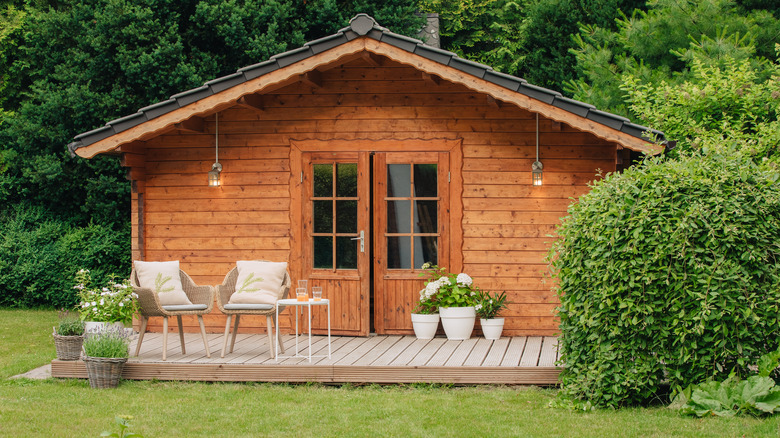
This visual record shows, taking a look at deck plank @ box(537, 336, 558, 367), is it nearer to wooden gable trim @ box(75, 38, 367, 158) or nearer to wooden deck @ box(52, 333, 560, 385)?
wooden deck @ box(52, 333, 560, 385)

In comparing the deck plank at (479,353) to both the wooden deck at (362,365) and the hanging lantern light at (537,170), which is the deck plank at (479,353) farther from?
the hanging lantern light at (537,170)

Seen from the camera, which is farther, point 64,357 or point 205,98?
point 205,98

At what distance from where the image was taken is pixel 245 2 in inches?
494

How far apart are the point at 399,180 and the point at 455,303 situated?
140 centimetres

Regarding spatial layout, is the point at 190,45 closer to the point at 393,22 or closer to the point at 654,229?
the point at 393,22

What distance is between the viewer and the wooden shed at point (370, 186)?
7988 mm

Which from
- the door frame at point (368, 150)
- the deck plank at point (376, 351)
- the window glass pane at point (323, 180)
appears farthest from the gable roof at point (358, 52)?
the deck plank at point (376, 351)

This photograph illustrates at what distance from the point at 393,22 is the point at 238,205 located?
5.83 m

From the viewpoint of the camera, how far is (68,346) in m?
6.59

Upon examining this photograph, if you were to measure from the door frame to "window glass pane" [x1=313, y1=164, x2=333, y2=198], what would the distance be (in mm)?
149

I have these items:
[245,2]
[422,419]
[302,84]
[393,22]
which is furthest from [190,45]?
[422,419]

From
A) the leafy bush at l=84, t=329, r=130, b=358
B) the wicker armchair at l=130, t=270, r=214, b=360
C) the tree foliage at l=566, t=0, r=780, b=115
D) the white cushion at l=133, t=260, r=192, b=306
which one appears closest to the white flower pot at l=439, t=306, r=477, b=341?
the wicker armchair at l=130, t=270, r=214, b=360

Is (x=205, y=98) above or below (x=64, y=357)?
above

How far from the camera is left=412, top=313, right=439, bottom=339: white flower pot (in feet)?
25.6
